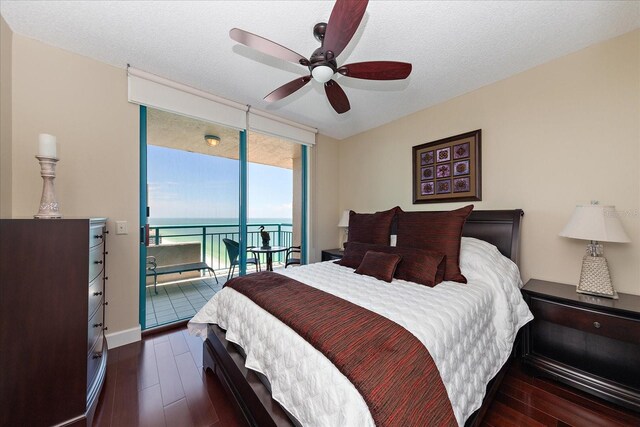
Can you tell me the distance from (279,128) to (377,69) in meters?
1.95

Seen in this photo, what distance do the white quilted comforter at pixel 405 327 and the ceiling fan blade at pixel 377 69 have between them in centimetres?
150

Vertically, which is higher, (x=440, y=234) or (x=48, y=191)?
(x=48, y=191)

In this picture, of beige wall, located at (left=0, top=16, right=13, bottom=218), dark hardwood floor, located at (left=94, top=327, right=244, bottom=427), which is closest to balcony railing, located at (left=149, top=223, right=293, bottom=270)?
beige wall, located at (left=0, top=16, right=13, bottom=218)

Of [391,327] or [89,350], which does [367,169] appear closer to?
[391,327]

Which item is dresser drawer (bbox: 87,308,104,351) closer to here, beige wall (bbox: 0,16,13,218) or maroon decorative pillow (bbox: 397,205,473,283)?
beige wall (bbox: 0,16,13,218)

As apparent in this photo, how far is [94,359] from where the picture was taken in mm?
1600

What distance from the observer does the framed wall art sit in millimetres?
2523

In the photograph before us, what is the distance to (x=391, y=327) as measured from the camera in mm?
1093

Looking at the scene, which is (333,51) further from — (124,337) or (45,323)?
(124,337)

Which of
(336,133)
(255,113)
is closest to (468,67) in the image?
(336,133)

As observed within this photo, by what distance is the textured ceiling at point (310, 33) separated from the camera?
1587 mm

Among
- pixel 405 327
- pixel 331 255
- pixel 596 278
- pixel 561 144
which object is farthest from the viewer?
pixel 331 255

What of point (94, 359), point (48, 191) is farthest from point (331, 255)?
point (48, 191)

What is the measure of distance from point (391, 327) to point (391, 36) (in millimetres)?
1985
